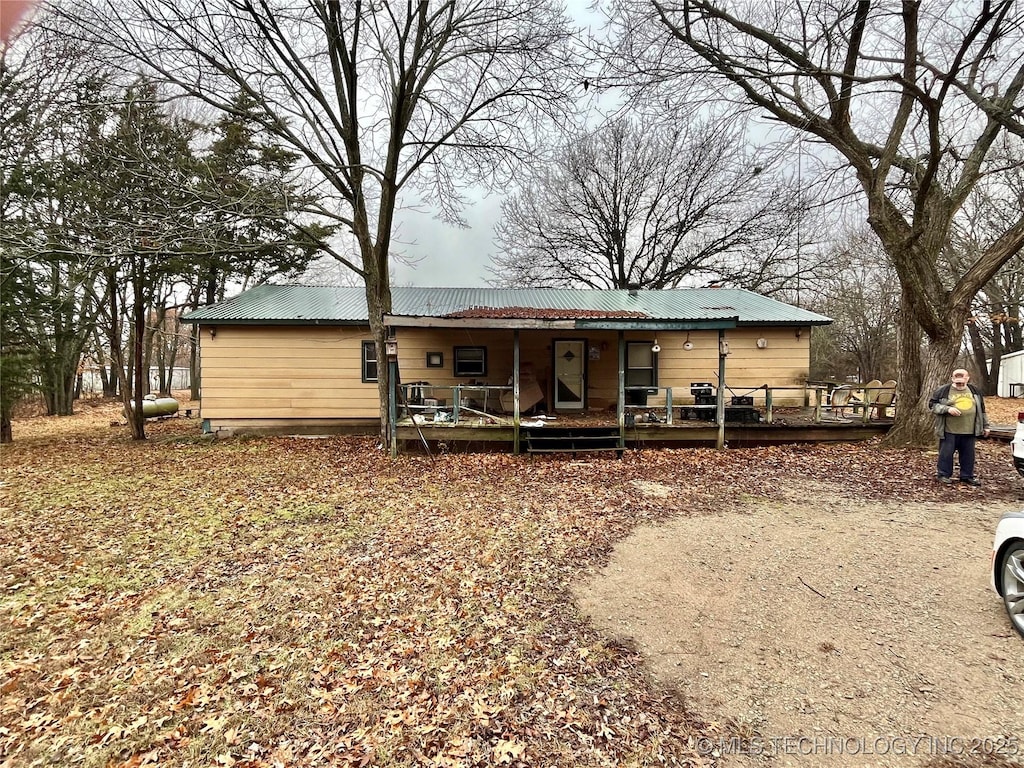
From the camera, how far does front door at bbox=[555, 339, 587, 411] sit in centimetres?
1262

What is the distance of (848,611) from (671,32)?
10.2 meters

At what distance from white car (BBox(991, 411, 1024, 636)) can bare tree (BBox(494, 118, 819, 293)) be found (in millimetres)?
20126

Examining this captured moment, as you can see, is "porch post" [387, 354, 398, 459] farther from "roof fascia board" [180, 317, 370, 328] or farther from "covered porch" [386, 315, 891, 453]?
"roof fascia board" [180, 317, 370, 328]

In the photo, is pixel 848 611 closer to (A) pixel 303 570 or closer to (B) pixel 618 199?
(A) pixel 303 570

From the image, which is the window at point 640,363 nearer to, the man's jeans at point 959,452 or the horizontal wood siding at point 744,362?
the horizontal wood siding at point 744,362

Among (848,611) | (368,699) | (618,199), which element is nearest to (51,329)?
(368,699)

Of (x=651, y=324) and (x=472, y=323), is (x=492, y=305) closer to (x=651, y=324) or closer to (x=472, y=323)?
(x=472, y=323)

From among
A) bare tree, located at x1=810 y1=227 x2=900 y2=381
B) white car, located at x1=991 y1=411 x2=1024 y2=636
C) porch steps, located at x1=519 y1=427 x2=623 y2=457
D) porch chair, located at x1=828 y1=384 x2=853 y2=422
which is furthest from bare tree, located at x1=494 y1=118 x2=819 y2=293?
white car, located at x1=991 y1=411 x2=1024 y2=636

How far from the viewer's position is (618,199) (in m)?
22.7

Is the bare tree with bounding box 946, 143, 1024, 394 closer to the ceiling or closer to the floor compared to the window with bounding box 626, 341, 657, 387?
closer to the ceiling

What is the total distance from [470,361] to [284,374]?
16.2 feet

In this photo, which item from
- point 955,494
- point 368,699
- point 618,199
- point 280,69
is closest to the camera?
point 368,699

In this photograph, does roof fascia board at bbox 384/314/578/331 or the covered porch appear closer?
roof fascia board at bbox 384/314/578/331

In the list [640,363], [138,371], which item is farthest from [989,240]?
[138,371]
